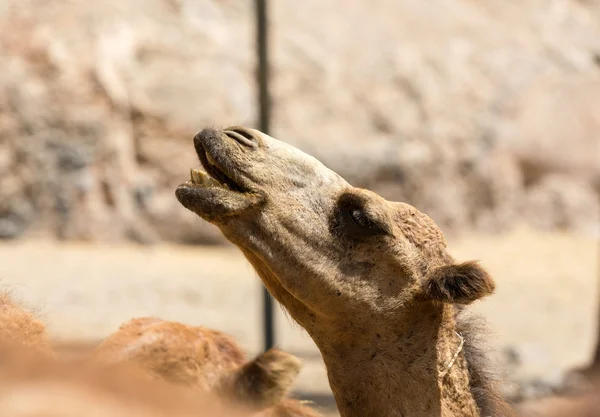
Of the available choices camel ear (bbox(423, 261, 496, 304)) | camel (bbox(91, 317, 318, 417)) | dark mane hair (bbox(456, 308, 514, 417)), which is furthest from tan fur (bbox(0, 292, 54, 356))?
dark mane hair (bbox(456, 308, 514, 417))

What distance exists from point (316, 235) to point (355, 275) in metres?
0.21

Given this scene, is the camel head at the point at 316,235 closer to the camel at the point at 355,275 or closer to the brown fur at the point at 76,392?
the camel at the point at 355,275

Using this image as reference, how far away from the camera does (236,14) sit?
15109 mm

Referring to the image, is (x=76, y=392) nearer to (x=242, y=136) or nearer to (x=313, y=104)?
(x=242, y=136)

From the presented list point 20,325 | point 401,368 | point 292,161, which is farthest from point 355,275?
point 20,325

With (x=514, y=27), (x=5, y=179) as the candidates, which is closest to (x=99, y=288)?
(x=5, y=179)

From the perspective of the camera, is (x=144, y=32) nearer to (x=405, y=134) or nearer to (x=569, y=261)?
(x=405, y=134)

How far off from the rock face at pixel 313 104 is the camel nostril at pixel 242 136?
27.9 ft

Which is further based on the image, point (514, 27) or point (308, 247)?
point (514, 27)

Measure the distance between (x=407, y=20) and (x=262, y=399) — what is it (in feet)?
43.9

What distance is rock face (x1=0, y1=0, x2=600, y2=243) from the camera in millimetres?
12789

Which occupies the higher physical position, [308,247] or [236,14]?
[236,14]

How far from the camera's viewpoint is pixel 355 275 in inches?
138

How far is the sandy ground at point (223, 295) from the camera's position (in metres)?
9.82
